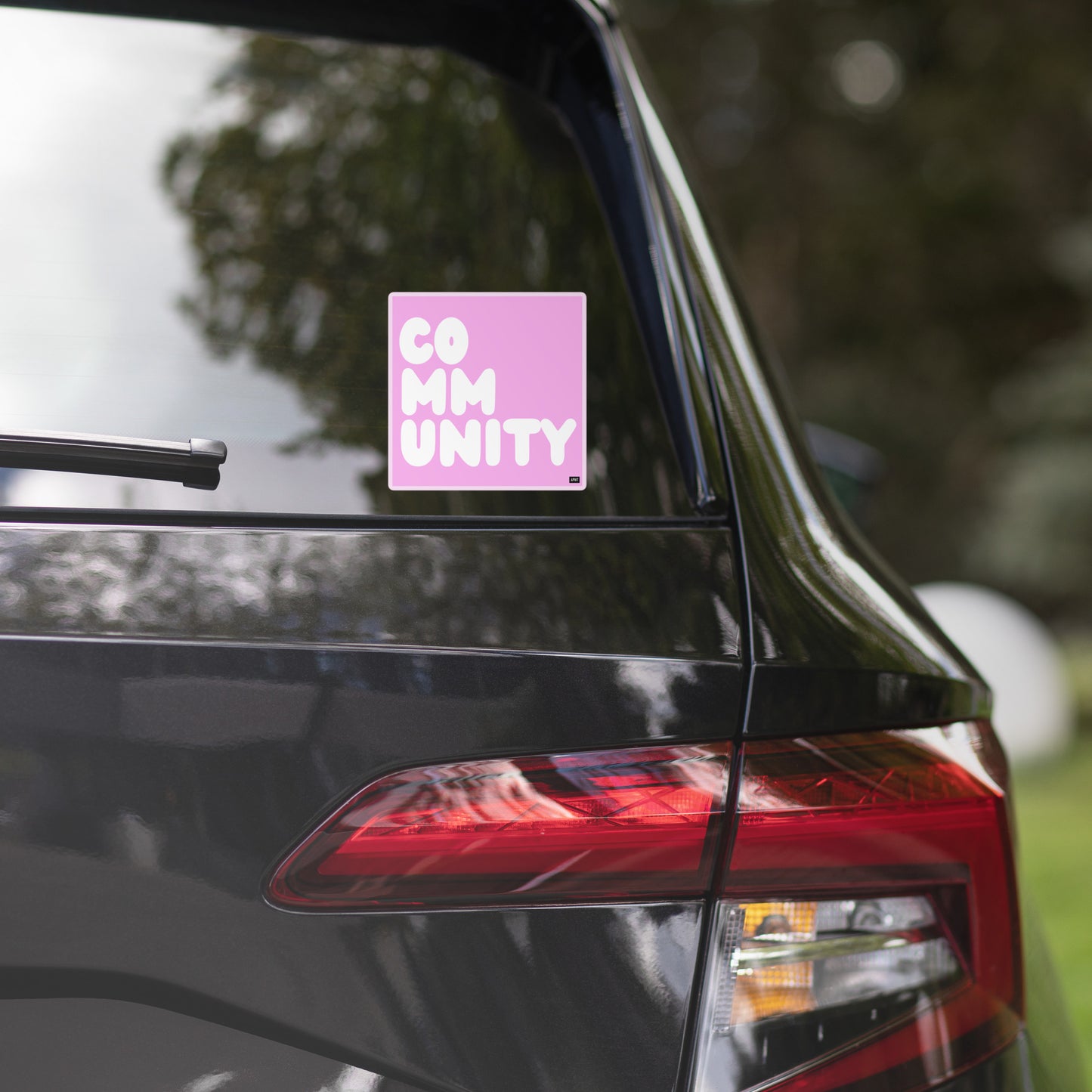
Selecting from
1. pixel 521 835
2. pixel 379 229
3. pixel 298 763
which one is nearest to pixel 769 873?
pixel 521 835

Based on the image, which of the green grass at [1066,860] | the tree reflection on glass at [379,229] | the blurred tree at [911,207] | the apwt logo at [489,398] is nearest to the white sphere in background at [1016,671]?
the green grass at [1066,860]

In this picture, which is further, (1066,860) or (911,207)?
(911,207)

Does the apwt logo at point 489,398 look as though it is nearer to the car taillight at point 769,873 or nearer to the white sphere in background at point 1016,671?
the car taillight at point 769,873

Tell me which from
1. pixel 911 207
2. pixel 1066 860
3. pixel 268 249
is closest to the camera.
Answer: pixel 268 249

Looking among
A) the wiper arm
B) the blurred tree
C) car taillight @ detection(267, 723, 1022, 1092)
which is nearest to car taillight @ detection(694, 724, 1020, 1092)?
car taillight @ detection(267, 723, 1022, 1092)

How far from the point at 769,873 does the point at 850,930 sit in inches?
3.3

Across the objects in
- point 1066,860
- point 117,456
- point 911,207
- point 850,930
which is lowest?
point 1066,860

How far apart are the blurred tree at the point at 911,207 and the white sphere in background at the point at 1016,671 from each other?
17.6 ft

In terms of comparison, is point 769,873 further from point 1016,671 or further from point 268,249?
point 1016,671

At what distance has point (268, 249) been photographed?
1.17 m

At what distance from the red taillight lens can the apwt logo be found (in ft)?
0.83

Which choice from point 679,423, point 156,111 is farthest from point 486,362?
point 156,111

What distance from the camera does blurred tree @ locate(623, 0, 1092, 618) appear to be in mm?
14008

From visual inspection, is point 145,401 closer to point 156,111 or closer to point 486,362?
point 486,362
